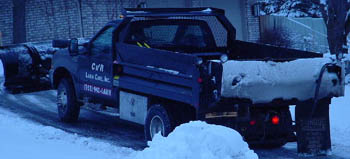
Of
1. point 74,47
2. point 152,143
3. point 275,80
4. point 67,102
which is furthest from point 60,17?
point 152,143

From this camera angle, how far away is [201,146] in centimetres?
617

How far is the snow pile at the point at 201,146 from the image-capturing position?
→ 20.1 ft

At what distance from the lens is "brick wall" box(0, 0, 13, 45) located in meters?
23.3

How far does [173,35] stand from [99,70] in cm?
129

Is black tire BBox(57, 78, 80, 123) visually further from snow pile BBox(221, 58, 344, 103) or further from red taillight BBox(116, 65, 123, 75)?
snow pile BBox(221, 58, 344, 103)

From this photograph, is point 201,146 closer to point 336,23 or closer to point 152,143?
point 152,143

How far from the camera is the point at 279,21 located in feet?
92.7

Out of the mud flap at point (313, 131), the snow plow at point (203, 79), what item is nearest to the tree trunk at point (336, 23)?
the snow plow at point (203, 79)

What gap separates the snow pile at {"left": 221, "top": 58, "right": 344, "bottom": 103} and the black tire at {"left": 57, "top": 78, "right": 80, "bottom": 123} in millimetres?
4243

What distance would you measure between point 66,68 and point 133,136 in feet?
6.53

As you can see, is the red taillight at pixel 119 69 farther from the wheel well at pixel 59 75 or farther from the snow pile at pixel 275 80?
the snow pile at pixel 275 80

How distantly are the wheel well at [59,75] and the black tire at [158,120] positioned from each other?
10.0 feet

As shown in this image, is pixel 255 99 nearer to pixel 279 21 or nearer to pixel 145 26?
pixel 145 26

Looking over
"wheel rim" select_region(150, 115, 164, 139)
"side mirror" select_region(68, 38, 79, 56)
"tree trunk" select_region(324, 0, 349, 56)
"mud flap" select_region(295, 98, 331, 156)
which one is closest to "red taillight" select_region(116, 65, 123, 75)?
"wheel rim" select_region(150, 115, 164, 139)
